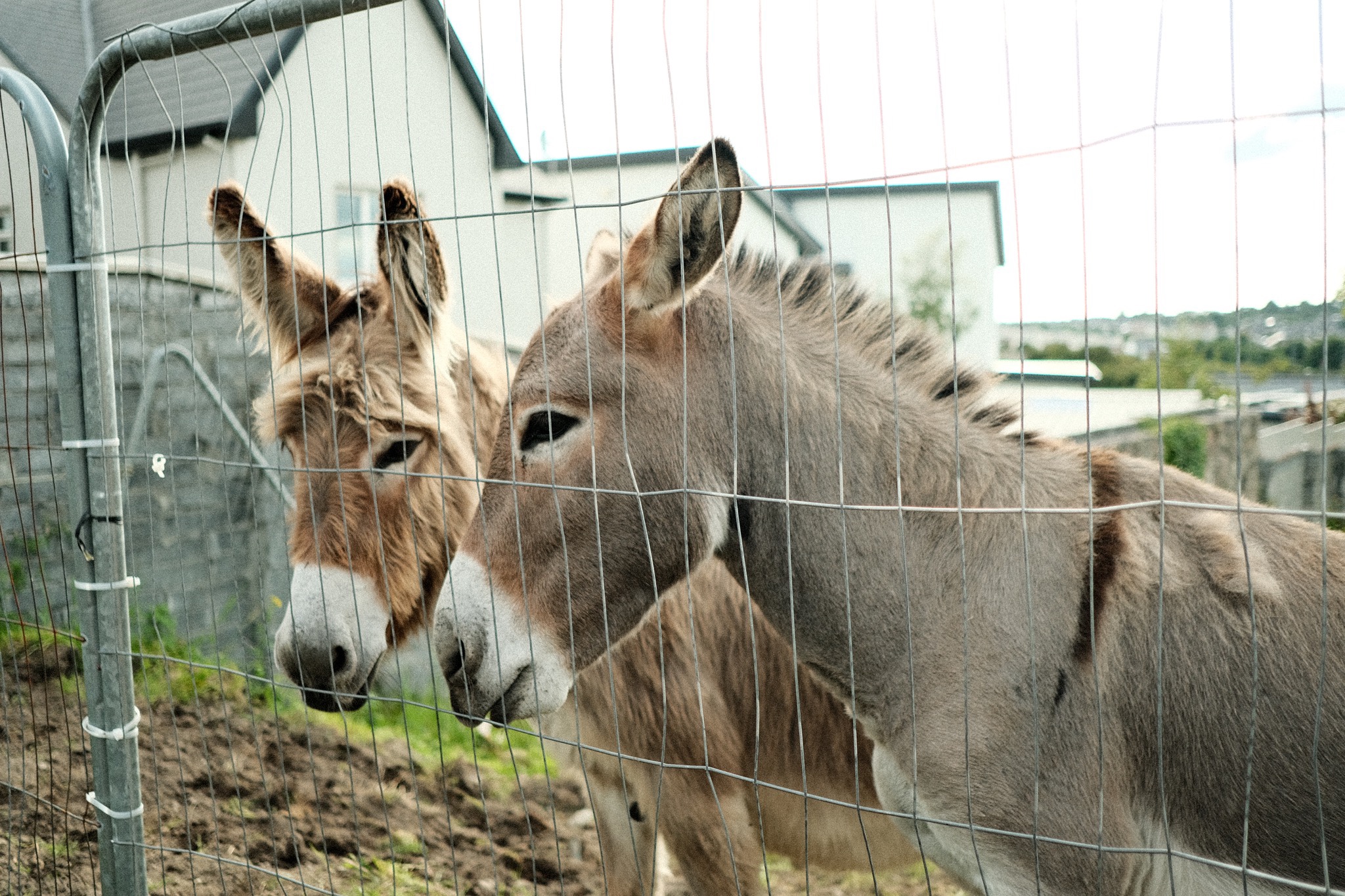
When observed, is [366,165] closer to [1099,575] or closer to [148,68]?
[148,68]

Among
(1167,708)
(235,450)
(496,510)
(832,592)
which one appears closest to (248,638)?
(235,450)

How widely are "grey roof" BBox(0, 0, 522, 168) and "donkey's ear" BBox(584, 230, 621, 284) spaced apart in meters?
7.65

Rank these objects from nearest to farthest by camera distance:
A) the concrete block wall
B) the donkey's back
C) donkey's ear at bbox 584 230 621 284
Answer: the donkey's back → donkey's ear at bbox 584 230 621 284 → the concrete block wall

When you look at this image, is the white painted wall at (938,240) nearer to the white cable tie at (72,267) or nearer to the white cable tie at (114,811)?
the white cable tie at (72,267)

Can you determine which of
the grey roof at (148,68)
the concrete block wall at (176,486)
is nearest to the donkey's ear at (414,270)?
the concrete block wall at (176,486)

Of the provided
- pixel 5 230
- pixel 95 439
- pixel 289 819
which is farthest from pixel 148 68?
pixel 289 819

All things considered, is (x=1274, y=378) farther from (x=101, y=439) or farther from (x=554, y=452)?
(x=101, y=439)

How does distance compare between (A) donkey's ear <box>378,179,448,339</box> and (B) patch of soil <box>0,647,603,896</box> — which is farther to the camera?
(B) patch of soil <box>0,647,603,896</box>

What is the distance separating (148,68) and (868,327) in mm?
10402

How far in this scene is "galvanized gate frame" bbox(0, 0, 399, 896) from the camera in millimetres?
2459

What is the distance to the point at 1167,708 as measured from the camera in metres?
1.72

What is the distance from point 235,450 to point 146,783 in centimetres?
241

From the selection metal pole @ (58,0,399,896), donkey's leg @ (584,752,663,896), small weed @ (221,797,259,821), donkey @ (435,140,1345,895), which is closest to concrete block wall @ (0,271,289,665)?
small weed @ (221,797,259,821)

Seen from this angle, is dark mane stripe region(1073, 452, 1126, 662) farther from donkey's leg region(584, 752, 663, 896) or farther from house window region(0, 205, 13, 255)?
house window region(0, 205, 13, 255)
